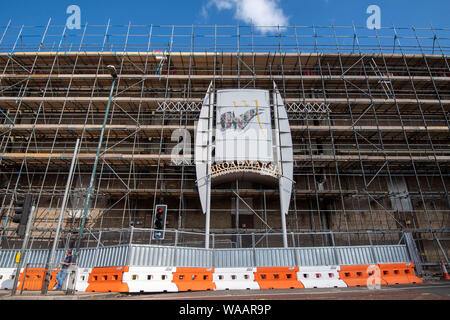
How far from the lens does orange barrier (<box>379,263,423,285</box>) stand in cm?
1118

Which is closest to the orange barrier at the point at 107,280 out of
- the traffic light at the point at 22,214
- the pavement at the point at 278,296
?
the pavement at the point at 278,296

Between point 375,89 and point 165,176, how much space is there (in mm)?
17311

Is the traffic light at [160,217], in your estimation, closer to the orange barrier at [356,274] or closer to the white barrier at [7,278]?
the white barrier at [7,278]

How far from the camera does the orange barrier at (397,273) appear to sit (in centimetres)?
1118

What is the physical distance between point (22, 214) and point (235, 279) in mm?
7783

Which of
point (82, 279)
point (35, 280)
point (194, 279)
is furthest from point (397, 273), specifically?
point (35, 280)

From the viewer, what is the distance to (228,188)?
743 inches

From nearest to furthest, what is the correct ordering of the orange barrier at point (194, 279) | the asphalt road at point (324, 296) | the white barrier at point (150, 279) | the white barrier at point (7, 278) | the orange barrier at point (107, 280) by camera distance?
the asphalt road at point (324, 296)
the orange barrier at point (107, 280)
the white barrier at point (150, 279)
the orange barrier at point (194, 279)
the white barrier at point (7, 278)

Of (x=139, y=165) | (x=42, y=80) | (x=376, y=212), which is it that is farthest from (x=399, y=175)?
(x=42, y=80)

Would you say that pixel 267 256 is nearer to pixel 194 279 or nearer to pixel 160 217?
pixel 194 279

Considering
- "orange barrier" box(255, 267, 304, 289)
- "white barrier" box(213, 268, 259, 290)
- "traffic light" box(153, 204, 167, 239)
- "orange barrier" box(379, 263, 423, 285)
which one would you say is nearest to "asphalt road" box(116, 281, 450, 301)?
"orange barrier" box(255, 267, 304, 289)

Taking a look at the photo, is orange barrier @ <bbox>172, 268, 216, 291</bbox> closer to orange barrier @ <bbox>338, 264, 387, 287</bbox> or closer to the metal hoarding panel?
the metal hoarding panel

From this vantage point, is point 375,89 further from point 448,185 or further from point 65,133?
point 65,133

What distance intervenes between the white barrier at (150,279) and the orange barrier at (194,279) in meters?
0.23
